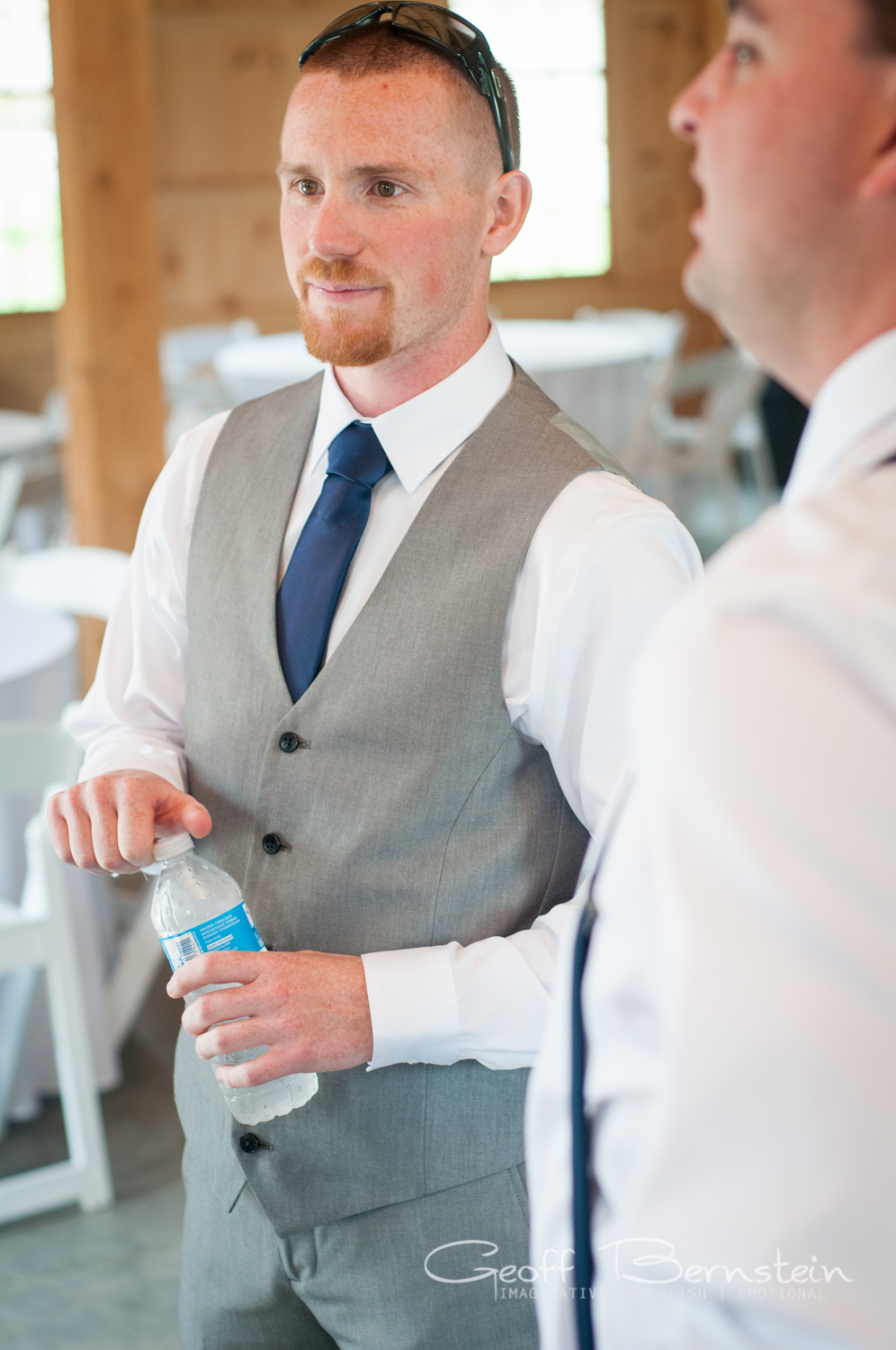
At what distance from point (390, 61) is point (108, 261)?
7.87ft

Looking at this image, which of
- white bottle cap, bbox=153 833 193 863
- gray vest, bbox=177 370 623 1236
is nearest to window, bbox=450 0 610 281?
gray vest, bbox=177 370 623 1236

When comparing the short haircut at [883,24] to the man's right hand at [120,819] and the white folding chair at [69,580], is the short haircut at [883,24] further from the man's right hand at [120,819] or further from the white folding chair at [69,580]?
the white folding chair at [69,580]

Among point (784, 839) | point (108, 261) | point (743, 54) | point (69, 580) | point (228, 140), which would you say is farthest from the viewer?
point (228, 140)

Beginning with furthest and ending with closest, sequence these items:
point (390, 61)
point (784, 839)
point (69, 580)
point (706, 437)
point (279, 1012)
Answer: point (706, 437)
point (69, 580)
point (390, 61)
point (279, 1012)
point (784, 839)

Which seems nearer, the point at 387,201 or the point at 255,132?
the point at 387,201

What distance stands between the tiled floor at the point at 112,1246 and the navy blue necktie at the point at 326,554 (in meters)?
1.43

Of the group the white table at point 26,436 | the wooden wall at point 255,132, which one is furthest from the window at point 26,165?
the white table at point 26,436

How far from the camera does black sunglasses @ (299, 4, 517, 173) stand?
1163 millimetres

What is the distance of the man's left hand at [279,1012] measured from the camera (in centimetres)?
101

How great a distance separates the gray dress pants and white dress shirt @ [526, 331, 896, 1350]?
583 millimetres

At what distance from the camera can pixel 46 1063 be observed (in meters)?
2.64

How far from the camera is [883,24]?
0.57 m

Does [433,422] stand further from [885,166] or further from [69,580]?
[69,580]

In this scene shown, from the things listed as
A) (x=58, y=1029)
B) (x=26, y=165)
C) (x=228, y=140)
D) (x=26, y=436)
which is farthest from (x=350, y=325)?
(x=26, y=165)
